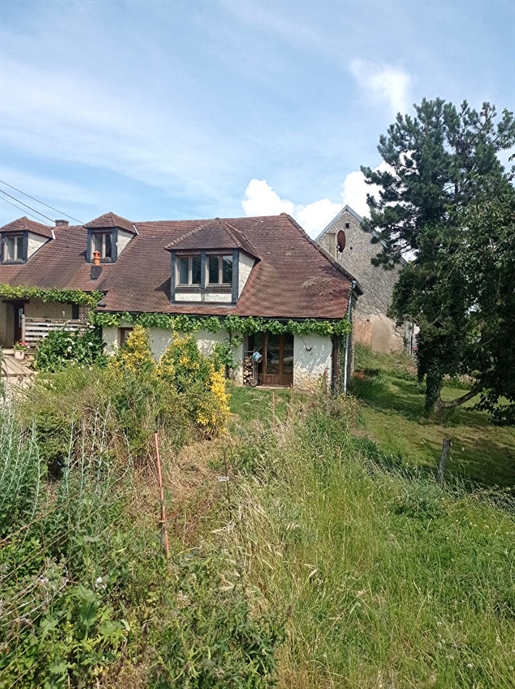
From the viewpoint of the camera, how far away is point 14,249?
68.9 feet

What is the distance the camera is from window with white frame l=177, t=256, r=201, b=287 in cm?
1623

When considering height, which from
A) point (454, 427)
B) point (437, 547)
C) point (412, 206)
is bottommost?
point (454, 427)

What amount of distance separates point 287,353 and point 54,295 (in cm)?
1023

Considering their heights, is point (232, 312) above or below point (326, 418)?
above

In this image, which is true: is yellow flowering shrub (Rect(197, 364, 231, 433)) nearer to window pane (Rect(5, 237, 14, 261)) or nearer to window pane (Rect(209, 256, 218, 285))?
window pane (Rect(209, 256, 218, 285))

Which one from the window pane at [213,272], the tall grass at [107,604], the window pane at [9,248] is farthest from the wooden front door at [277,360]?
the window pane at [9,248]

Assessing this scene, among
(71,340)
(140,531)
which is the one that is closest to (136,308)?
(71,340)

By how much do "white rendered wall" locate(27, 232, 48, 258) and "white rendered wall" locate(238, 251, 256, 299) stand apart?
39.0ft

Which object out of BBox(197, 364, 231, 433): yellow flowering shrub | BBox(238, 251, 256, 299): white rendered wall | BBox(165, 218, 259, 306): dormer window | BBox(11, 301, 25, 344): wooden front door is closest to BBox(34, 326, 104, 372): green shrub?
BBox(165, 218, 259, 306): dormer window

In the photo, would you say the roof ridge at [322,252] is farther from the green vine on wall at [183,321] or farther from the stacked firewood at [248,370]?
the stacked firewood at [248,370]

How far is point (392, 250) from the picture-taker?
574 inches

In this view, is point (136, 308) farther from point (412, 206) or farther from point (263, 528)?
point (263, 528)

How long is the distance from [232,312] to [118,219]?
8.53 meters

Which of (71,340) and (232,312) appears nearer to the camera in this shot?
(232,312)
